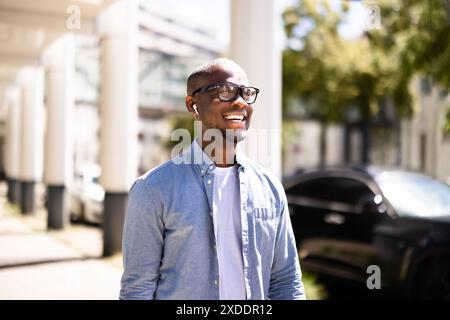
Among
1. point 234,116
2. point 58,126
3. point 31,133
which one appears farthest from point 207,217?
point 31,133

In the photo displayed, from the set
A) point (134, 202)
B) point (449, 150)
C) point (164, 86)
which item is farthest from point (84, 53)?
point (134, 202)

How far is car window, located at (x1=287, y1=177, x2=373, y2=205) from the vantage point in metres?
6.96

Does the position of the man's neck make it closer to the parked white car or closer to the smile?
the smile

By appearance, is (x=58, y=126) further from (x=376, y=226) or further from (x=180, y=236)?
(x=180, y=236)

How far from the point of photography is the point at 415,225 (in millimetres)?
5969

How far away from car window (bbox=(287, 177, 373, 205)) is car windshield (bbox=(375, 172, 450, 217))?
0.25m

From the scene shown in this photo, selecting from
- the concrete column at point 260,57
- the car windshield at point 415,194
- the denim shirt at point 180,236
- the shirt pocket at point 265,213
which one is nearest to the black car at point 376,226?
the car windshield at point 415,194

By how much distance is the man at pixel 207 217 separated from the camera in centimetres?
215

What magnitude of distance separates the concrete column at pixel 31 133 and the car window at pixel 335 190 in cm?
858

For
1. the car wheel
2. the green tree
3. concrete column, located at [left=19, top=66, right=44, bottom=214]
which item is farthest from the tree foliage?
the car wheel

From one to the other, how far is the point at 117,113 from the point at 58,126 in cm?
392

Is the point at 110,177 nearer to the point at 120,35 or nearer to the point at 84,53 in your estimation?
the point at 120,35

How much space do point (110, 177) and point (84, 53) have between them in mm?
26132

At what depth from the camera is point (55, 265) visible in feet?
25.2
